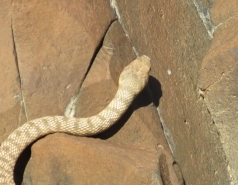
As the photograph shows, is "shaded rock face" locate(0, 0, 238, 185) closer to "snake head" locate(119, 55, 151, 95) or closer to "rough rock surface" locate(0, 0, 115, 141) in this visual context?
"rough rock surface" locate(0, 0, 115, 141)

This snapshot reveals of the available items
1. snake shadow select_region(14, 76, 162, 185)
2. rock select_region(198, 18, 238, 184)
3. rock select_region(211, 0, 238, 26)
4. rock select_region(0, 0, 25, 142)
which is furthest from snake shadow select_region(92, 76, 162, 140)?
rock select_region(211, 0, 238, 26)

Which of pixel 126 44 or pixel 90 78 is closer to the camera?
pixel 90 78

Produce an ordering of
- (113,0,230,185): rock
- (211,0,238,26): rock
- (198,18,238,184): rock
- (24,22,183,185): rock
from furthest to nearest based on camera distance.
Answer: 1. (211,0,238,26): rock
2. (198,18,238,184): rock
3. (113,0,230,185): rock
4. (24,22,183,185): rock

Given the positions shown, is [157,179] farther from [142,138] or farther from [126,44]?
[126,44]

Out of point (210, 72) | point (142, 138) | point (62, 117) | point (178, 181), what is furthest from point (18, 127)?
point (210, 72)

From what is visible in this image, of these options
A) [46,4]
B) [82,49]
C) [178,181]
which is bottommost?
[178,181]

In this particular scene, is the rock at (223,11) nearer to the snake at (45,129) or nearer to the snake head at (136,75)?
the snake head at (136,75)
